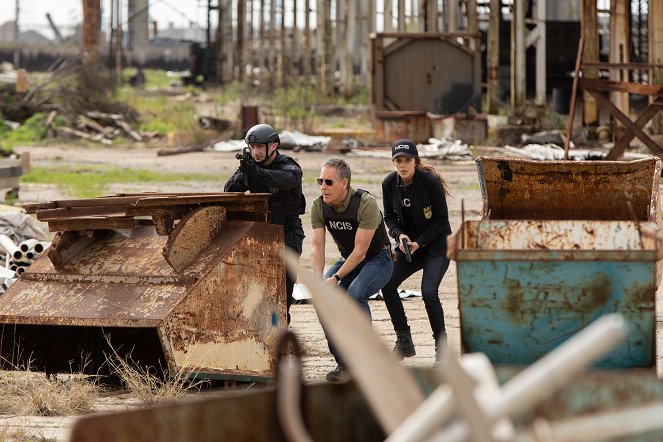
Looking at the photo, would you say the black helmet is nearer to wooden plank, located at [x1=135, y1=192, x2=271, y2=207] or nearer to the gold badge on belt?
wooden plank, located at [x1=135, y1=192, x2=271, y2=207]

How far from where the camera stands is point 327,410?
3736mm

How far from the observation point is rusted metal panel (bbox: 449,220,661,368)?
5.50 meters

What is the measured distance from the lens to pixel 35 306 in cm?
748

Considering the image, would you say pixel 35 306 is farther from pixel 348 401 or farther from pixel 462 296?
pixel 348 401

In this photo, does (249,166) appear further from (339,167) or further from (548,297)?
(548,297)

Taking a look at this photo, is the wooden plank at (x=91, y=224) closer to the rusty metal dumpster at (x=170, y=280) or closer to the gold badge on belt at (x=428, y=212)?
the rusty metal dumpster at (x=170, y=280)

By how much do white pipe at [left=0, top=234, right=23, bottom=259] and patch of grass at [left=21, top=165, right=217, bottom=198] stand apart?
7.73 metres

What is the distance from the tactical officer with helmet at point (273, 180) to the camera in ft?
26.5

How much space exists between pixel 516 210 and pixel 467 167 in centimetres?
1392

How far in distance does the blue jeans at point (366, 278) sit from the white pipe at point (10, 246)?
358 centimetres

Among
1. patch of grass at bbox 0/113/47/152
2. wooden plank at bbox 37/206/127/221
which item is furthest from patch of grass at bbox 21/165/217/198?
wooden plank at bbox 37/206/127/221

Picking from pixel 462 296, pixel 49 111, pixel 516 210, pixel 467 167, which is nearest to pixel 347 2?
pixel 49 111

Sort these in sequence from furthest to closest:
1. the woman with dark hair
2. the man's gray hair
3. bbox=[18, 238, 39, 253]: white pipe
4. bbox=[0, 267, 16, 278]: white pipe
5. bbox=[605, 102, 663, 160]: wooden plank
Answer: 1. bbox=[605, 102, 663, 160]: wooden plank
2. bbox=[18, 238, 39, 253]: white pipe
3. bbox=[0, 267, 16, 278]: white pipe
4. the woman with dark hair
5. the man's gray hair

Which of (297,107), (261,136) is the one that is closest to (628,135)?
(261,136)
